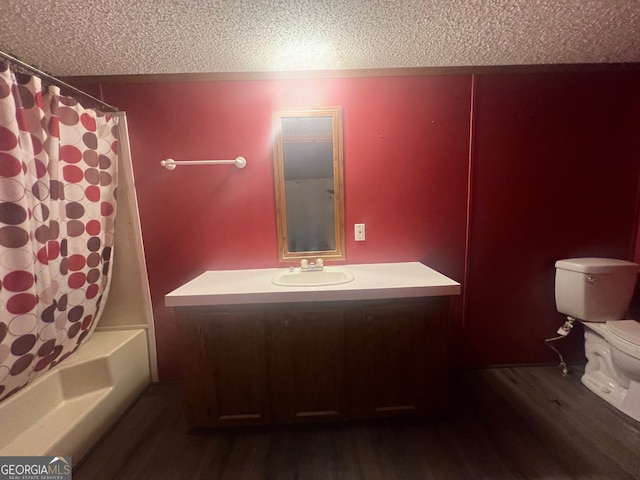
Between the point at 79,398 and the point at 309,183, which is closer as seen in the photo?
→ the point at 79,398

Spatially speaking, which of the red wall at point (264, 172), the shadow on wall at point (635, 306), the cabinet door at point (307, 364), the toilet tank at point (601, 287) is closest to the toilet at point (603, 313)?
the toilet tank at point (601, 287)

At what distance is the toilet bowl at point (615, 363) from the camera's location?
1.40 metres

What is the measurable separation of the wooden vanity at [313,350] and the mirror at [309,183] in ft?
1.51

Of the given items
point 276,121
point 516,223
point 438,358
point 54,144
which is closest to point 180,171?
point 54,144

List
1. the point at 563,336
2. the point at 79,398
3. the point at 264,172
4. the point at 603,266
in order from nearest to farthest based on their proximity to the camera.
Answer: the point at 79,398 → the point at 603,266 → the point at 264,172 → the point at 563,336

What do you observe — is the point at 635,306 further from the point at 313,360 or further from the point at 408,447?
the point at 313,360

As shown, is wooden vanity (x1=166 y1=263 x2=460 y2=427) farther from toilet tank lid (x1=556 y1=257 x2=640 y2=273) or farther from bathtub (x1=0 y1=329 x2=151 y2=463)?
toilet tank lid (x1=556 y1=257 x2=640 y2=273)

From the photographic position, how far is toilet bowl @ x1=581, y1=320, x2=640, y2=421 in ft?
4.59

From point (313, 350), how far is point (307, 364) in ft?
0.27

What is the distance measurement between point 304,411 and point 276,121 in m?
1.68

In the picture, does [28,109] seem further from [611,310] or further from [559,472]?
[611,310]

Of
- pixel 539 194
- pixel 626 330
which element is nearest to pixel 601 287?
pixel 626 330

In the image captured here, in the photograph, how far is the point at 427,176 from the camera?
5.63 ft

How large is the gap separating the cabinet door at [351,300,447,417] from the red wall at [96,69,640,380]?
54 centimetres
